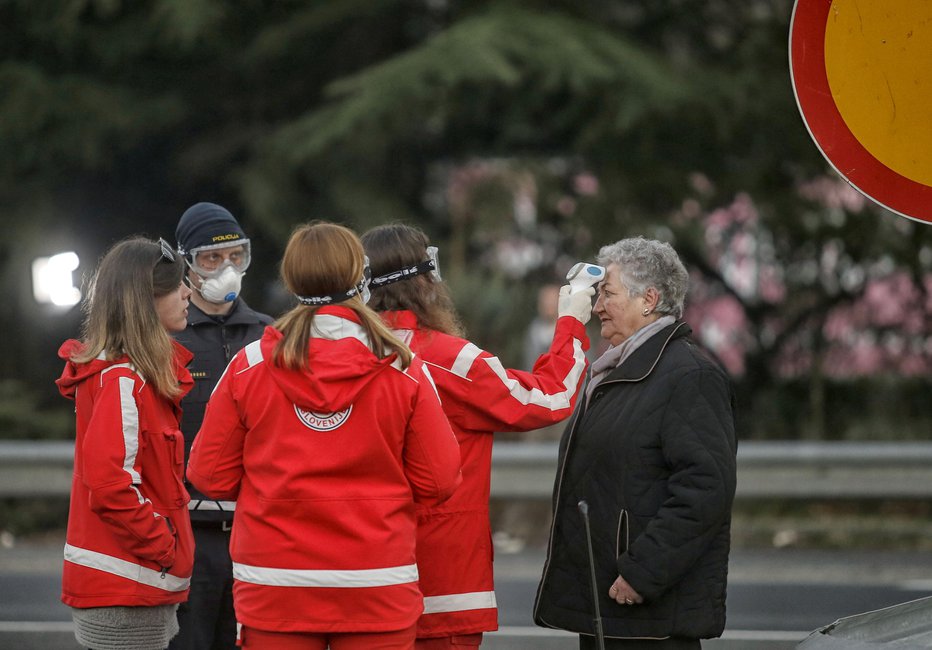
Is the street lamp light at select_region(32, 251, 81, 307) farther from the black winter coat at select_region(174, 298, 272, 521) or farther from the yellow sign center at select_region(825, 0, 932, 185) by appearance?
the yellow sign center at select_region(825, 0, 932, 185)

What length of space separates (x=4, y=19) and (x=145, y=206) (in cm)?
199

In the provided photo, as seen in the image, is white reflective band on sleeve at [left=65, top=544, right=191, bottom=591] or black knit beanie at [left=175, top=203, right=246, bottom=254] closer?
white reflective band on sleeve at [left=65, top=544, right=191, bottom=591]

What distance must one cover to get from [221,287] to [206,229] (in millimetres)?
241

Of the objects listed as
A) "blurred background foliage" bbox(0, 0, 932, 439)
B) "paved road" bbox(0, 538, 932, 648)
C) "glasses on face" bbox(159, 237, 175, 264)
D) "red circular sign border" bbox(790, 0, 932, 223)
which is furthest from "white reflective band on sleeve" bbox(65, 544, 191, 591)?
"blurred background foliage" bbox(0, 0, 932, 439)

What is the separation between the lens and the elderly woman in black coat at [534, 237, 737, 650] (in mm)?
3527

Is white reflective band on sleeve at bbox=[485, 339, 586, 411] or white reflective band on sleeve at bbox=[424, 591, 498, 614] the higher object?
white reflective band on sleeve at bbox=[485, 339, 586, 411]

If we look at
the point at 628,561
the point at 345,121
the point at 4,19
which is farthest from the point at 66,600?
the point at 4,19

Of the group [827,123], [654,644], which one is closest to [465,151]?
[654,644]

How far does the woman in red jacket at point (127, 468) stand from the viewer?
356 cm

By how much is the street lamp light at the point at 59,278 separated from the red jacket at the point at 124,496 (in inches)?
22.5

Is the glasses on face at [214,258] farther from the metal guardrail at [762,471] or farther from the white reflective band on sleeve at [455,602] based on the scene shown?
the metal guardrail at [762,471]

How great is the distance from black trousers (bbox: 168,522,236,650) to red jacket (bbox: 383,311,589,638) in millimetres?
846

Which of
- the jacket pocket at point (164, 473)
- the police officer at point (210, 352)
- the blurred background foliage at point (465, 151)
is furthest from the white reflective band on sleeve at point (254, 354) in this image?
the blurred background foliage at point (465, 151)

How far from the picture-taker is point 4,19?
412 inches
